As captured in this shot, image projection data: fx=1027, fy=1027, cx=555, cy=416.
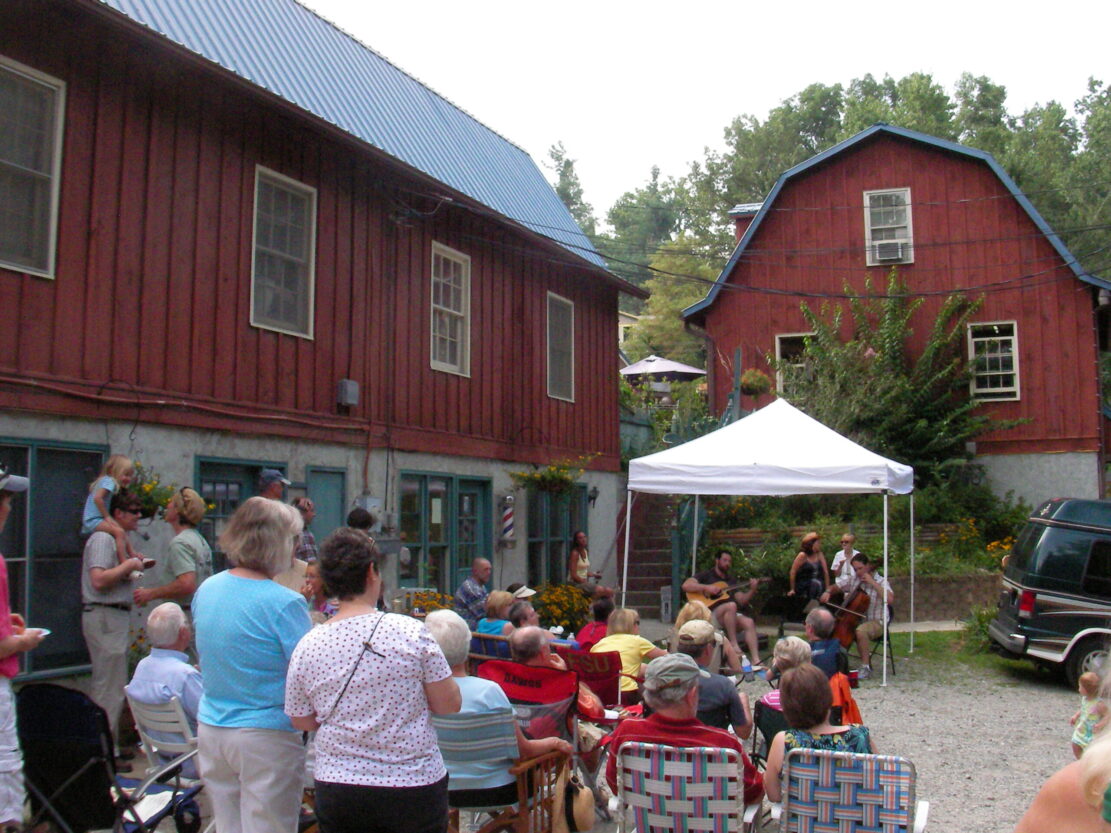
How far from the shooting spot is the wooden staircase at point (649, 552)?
15.2m

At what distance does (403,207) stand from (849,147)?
40.8 ft

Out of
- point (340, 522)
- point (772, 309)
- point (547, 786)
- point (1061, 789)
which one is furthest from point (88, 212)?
point (772, 309)

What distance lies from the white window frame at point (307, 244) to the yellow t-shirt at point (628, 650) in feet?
14.2

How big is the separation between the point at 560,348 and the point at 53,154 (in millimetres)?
8598

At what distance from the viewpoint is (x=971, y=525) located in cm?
1686

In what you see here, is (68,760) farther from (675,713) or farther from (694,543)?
(694,543)

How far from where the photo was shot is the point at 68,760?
4.38m

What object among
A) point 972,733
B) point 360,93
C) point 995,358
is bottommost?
point 972,733

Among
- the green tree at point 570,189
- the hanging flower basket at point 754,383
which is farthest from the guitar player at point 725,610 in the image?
the green tree at point 570,189

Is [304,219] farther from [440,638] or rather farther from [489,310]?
[440,638]

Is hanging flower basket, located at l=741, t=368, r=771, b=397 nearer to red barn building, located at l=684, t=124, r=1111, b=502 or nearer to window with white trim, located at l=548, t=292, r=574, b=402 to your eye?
red barn building, located at l=684, t=124, r=1111, b=502

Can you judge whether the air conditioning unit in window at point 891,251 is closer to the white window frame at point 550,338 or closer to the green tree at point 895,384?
the green tree at point 895,384

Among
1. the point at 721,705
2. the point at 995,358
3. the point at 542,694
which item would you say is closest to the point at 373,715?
the point at 542,694

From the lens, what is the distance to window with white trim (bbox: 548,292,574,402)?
1478cm
